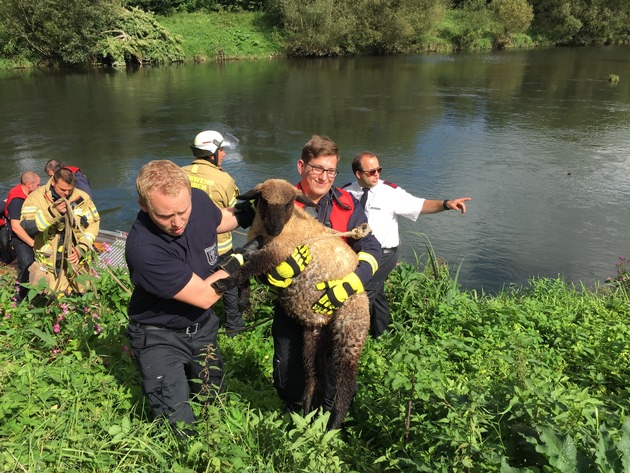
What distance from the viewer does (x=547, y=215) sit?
1059cm

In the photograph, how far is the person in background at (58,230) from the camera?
487 cm

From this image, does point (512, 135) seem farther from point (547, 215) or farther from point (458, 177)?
point (547, 215)

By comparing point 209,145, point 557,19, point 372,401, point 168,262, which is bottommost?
point 372,401

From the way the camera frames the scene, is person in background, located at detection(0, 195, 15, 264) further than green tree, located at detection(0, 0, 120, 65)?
No

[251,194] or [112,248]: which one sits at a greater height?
[251,194]

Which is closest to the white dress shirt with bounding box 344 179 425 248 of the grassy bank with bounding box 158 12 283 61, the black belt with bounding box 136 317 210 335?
the black belt with bounding box 136 317 210 335

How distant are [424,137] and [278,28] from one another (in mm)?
33040

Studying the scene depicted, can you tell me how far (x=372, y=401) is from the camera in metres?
3.40

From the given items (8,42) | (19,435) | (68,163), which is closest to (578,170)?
(19,435)

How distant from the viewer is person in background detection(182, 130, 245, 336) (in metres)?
5.08

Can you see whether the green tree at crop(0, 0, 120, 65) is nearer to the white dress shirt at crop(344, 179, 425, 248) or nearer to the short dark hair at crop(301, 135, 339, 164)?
the white dress shirt at crop(344, 179, 425, 248)

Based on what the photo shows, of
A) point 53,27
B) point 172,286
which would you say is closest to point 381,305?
point 172,286

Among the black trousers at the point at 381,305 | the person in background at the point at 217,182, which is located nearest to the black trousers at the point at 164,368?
the person in background at the point at 217,182

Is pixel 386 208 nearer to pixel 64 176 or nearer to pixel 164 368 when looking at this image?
pixel 164 368
